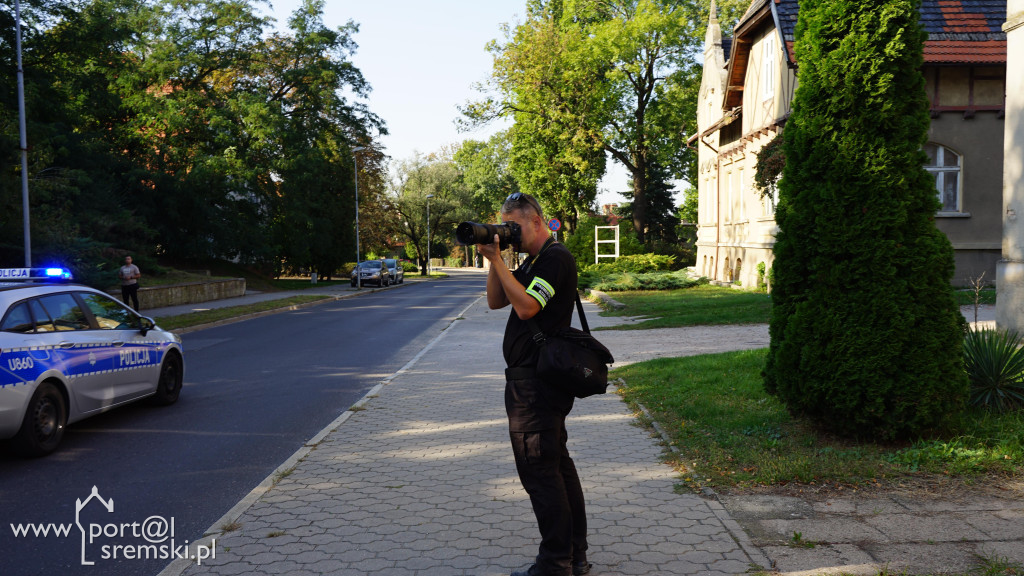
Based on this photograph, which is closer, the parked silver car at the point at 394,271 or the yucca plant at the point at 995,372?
the yucca plant at the point at 995,372

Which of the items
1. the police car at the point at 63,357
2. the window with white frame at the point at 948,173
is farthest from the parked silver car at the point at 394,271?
the police car at the point at 63,357

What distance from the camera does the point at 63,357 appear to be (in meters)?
7.23

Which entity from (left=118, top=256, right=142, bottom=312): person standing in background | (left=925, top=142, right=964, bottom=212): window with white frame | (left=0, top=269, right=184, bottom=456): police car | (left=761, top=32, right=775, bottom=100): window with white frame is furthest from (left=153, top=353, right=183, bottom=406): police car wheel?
(left=761, top=32, right=775, bottom=100): window with white frame

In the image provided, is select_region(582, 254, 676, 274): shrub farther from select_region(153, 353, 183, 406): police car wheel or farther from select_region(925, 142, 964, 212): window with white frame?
select_region(153, 353, 183, 406): police car wheel

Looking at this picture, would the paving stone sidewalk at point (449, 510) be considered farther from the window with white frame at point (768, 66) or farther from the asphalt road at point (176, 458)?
the window with white frame at point (768, 66)

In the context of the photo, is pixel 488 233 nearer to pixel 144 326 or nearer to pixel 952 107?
pixel 144 326

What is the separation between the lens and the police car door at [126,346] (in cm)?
812

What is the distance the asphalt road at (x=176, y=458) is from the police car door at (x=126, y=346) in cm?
39

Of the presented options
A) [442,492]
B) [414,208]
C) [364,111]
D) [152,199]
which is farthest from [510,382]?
[414,208]

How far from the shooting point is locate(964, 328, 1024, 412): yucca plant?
261 inches

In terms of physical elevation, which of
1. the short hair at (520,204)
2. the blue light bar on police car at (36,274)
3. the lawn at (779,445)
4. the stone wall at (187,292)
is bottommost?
the lawn at (779,445)

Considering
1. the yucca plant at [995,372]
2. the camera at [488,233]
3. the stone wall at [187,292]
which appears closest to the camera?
the camera at [488,233]

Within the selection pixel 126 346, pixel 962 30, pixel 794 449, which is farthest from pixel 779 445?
pixel 962 30

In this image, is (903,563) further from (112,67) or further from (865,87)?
(112,67)
